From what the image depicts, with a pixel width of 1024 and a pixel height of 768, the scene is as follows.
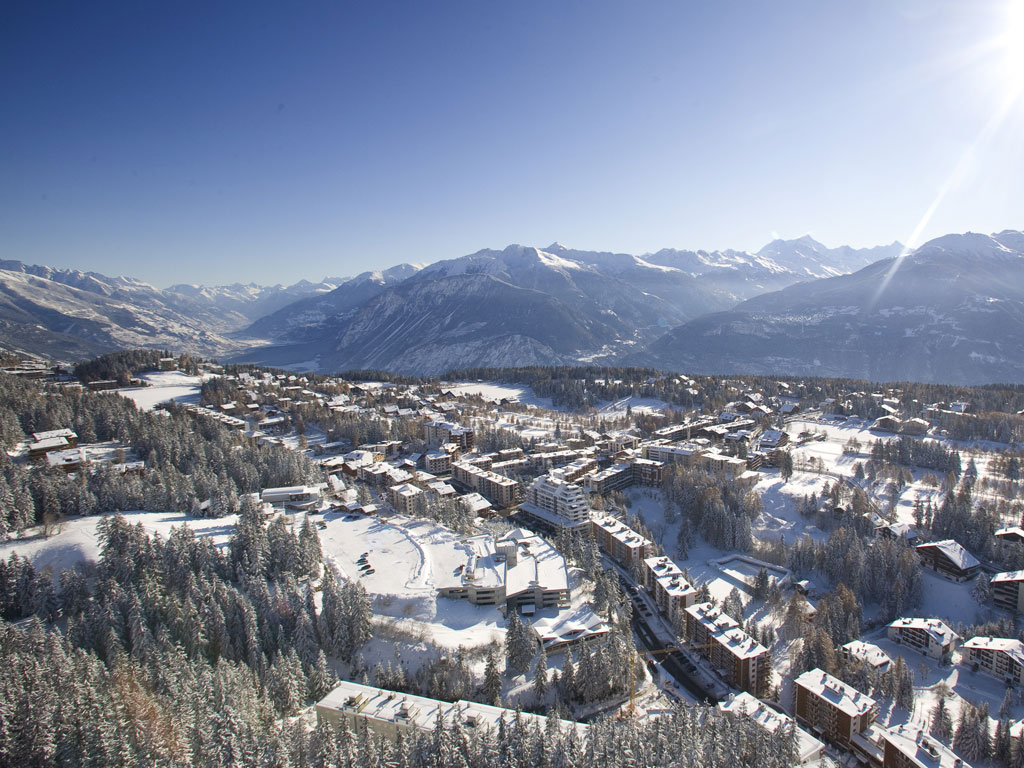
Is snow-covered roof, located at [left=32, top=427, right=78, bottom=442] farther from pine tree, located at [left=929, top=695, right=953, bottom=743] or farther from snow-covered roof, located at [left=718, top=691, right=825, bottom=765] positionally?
pine tree, located at [left=929, top=695, right=953, bottom=743]

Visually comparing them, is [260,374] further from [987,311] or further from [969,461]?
[987,311]

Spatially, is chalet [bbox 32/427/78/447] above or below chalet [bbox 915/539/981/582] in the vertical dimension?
above

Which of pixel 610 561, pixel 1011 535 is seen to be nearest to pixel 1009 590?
pixel 1011 535

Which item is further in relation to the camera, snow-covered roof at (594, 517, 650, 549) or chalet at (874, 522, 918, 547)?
chalet at (874, 522, 918, 547)

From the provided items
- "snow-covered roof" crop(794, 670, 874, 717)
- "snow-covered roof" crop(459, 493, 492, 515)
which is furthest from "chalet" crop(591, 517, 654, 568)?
"snow-covered roof" crop(794, 670, 874, 717)

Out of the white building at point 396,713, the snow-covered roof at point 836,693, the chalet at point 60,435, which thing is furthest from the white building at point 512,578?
the chalet at point 60,435

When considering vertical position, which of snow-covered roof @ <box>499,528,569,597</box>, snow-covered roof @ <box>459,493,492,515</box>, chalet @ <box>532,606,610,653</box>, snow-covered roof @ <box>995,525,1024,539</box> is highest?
snow-covered roof @ <box>499,528,569,597</box>

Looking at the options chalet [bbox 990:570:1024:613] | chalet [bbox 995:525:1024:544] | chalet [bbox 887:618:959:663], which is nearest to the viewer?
chalet [bbox 887:618:959:663]

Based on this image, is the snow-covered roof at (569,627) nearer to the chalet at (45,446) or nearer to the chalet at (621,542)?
Answer: the chalet at (621,542)
